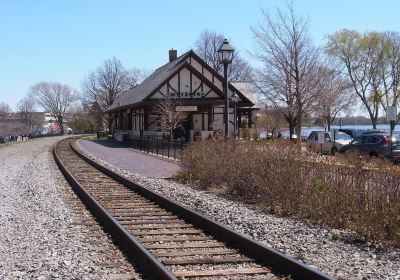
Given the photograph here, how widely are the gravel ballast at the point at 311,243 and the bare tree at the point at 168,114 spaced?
95.8 feet

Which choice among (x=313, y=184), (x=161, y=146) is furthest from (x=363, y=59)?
(x=313, y=184)

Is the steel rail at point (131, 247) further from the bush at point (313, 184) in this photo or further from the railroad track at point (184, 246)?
the bush at point (313, 184)

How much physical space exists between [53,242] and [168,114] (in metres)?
32.8

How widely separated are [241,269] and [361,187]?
10.6 ft

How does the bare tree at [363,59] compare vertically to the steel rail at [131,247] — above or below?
above

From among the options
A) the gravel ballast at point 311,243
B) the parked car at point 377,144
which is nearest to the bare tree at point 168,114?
the parked car at point 377,144

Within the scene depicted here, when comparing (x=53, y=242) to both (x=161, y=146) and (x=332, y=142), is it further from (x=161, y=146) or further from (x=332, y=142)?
(x=332, y=142)

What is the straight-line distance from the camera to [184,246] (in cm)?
814

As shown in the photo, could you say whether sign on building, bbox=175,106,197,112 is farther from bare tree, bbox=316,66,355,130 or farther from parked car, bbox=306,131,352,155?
parked car, bbox=306,131,352,155

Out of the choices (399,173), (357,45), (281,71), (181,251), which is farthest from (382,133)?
(357,45)

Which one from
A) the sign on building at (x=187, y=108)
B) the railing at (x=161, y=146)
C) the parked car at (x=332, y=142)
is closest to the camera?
the railing at (x=161, y=146)

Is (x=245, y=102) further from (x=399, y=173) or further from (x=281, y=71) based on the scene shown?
(x=399, y=173)

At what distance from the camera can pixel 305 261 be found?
6984 millimetres

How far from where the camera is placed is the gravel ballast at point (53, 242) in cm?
683
